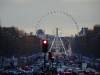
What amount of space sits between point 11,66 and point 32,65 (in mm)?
953

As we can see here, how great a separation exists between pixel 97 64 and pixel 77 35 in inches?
74.4

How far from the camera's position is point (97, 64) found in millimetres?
23359

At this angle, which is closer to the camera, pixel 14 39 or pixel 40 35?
pixel 40 35

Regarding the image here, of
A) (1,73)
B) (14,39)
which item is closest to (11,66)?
(1,73)

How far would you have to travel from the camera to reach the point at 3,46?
24703mm

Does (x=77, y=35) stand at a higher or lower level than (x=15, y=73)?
higher

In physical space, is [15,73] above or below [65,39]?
below

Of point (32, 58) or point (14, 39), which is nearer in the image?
point (32, 58)

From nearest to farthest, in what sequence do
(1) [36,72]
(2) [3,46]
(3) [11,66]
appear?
(1) [36,72] → (3) [11,66] → (2) [3,46]

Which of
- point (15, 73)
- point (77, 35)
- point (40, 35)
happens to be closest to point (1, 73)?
point (15, 73)

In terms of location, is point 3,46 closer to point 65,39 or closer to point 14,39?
point 14,39

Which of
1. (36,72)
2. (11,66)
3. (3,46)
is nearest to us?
(36,72)

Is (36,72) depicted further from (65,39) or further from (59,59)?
(65,39)

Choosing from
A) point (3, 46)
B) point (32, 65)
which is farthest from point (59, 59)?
point (3, 46)
